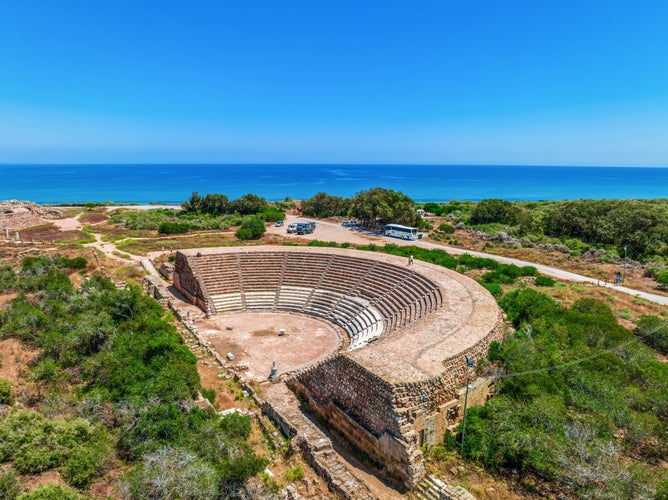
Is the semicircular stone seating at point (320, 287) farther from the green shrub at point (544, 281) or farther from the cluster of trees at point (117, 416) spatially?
the green shrub at point (544, 281)

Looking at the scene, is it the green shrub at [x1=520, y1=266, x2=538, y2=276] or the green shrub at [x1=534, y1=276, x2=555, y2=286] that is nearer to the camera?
the green shrub at [x1=534, y1=276, x2=555, y2=286]

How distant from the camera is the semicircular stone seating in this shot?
2125cm

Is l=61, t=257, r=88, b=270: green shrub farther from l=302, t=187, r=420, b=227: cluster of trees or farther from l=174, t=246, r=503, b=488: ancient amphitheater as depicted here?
l=302, t=187, r=420, b=227: cluster of trees

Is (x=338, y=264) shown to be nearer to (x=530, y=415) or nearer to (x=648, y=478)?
(x=530, y=415)

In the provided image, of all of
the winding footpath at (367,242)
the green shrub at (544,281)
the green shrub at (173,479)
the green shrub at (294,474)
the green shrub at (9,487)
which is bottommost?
the green shrub at (294,474)

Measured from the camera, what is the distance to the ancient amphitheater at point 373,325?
1108cm

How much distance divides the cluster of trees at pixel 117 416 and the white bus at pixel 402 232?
3058 cm

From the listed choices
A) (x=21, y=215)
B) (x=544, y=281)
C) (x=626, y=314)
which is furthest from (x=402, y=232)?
(x=21, y=215)

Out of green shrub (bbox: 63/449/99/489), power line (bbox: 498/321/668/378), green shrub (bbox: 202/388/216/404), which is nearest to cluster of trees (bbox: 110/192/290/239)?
green shrub (bbox: 202/388/216/404)

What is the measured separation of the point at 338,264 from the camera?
89.3ft

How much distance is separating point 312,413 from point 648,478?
→ 9.87 metres

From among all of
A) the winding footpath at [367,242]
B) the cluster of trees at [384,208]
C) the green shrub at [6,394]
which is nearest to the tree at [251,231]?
the winding footpath at [367,242]

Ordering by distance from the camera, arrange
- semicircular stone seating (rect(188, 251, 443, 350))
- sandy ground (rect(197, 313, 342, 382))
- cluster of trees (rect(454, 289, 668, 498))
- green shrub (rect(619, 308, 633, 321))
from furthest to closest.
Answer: semicircular stone seating (rect(188, 251, 443, 350)) → green shrub (rect(619, 308, 633, 321)) → sandy ground (rect(197, 313, 342, 382)) → cluster of trees (rect(454, 289, 668, 498))

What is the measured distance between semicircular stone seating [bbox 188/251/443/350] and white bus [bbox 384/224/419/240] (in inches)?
710
